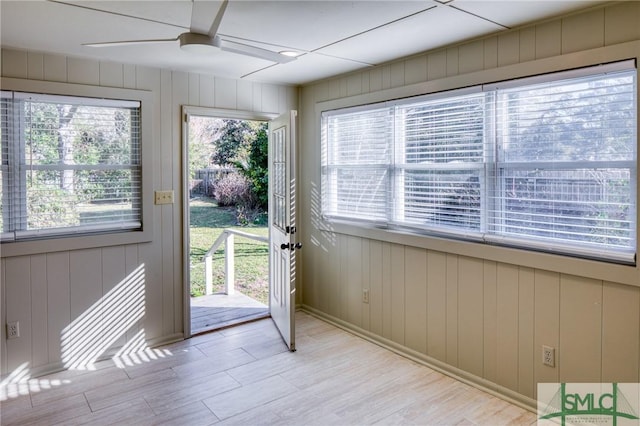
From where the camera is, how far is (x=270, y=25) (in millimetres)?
2523

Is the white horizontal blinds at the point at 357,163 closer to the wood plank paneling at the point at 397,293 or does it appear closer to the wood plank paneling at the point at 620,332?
the wood plank paneling at the point at 397,293

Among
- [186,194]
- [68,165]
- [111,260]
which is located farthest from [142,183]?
[111,260]

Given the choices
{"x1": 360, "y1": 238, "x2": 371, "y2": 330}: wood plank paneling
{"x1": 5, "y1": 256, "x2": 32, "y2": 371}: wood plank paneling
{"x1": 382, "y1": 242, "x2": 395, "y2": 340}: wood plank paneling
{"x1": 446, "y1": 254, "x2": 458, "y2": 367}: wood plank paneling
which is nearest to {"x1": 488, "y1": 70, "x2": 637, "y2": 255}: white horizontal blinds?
{"x1": 446, "y1": 254, "x2": 458, "y2": 367}: wood plank paneling

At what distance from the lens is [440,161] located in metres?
3.16

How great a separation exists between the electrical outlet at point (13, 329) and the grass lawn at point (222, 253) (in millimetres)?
3442

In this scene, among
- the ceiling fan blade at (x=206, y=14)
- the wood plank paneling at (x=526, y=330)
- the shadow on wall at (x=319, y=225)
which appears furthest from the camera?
the shadow on wall at (x=319, y=225)

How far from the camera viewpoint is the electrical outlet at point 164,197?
12.0 feet

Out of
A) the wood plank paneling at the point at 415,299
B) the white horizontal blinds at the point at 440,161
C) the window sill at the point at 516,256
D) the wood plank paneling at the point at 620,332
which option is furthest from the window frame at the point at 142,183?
the wood plank paneling at the point at 620,332

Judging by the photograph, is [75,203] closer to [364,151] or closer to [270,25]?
[270,25]

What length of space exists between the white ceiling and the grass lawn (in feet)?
13.4

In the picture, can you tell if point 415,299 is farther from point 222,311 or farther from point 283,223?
point 222,311

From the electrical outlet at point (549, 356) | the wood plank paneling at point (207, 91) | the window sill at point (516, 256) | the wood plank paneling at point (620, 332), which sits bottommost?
the electrical outlet at point (549, 356)

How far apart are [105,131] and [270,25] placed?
173 centimetres

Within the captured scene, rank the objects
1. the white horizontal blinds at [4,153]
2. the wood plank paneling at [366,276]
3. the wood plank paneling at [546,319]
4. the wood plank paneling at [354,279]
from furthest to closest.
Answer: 1. the wood plank paneling at [354,279]
2. the wood plank paneling at [366,276]
3. the white horizontal blinds at [4,153]
4. the wood plank paneling at [546,319]
